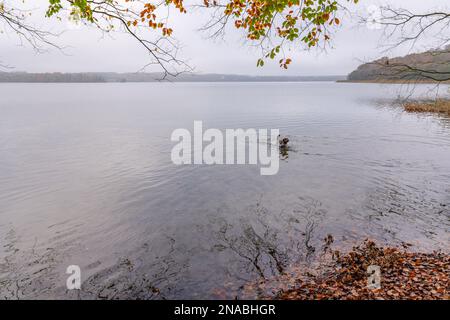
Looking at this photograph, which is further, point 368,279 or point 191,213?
point 191,213

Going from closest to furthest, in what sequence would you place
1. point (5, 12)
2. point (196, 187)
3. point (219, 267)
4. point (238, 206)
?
point (5, 12)
point (219, 267)
point (238, 206)
point (196, 187)

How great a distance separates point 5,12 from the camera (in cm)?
805

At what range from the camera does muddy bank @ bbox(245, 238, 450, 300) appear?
32.3ft

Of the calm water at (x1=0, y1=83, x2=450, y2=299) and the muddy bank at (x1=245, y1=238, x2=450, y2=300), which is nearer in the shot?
the muddy bank at (x1=245, y1=238, x2=450, y2=300)

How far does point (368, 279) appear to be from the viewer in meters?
10.9

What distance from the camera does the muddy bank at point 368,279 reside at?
32.3ft

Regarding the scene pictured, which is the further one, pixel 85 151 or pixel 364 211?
pixel 85 151

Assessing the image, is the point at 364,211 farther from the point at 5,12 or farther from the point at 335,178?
the point at 5,12

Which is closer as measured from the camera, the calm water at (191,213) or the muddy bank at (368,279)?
the muddy bank at (368,279)

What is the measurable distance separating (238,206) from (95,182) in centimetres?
1216

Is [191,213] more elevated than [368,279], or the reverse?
[368,279]

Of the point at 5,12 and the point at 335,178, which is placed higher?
the point at 5,12
